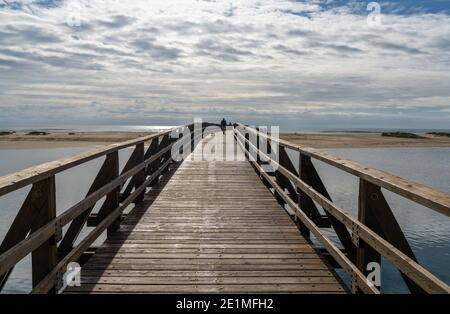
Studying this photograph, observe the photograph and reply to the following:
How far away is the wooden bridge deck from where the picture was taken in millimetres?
4340

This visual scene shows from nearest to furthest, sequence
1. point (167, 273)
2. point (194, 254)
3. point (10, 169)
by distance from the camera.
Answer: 1. point (167, 273)
2. point (194, 254)
3. point (10, 169)

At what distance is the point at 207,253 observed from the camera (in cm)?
533

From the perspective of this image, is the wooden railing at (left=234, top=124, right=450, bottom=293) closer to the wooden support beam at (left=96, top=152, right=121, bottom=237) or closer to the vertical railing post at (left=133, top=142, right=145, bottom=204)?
the wooden support beam at (left=96, top=152, right=121, bottom=237)

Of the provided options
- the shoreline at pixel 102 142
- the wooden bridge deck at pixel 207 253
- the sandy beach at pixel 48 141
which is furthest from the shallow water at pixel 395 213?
the shoreline at pixel 102 142

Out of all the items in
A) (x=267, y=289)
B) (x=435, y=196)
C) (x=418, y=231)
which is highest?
(x=435, y=196)

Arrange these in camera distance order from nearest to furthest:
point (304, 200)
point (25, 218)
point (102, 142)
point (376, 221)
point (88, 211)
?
point (25, 218) < point (376, 221) < point (88, 211) < point (304, 200) < point (102, 142)

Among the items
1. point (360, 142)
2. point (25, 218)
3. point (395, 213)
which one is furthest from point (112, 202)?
point (360, 142)

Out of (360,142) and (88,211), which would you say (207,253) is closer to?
(88,211)

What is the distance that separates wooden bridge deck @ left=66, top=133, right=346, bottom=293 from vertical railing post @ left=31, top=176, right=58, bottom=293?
1.67ft

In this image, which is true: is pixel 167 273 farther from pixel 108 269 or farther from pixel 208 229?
pixel 208 229

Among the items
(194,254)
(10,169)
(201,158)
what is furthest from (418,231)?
(10,169)

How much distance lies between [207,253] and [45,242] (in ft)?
7.01

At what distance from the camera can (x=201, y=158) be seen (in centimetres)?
1703
